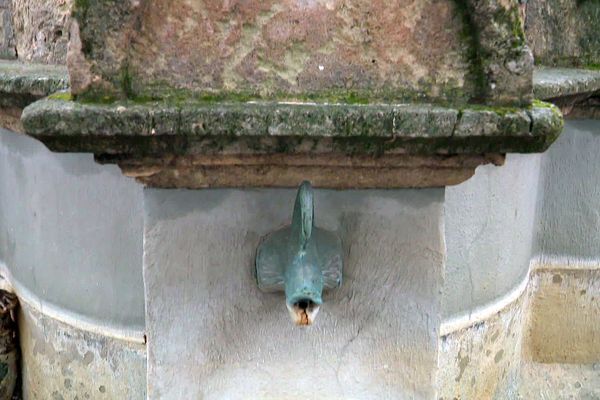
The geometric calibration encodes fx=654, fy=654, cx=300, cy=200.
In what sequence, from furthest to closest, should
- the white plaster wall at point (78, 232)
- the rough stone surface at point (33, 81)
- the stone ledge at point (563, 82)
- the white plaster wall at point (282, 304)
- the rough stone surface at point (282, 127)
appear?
the white plaster wall at point (78, 232), the stone ledge at point (563, 82), the rough stone surface at point (33, 81), the white plaster wall at point (282, 304), the rough stone surface at point (282, 127)

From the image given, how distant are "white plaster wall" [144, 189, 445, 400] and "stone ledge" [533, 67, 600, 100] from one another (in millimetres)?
695

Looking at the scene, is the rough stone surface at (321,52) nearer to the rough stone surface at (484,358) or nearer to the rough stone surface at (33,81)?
the rough stone surface at (33,81)

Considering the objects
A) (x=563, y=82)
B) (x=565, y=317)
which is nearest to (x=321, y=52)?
(x=563, y=82)

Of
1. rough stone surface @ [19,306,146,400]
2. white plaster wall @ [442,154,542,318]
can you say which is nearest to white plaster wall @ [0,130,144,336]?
rough stone surface @ [19,306,146,400]

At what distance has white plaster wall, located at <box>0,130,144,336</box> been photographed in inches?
88.4

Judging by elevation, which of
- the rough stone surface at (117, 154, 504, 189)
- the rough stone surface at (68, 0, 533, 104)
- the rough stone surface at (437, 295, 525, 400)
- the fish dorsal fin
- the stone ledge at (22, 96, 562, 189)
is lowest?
the rough stone surface at (437, 295, 525, 400)

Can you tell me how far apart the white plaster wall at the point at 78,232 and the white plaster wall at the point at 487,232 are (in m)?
1.14

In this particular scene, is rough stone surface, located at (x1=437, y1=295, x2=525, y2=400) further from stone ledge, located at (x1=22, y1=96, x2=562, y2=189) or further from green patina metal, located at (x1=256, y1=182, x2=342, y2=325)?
stone ledge, located at (x1=22, y1=96, x2=562, y2=189)

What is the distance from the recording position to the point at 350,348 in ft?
5.60

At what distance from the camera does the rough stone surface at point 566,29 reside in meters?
2.53

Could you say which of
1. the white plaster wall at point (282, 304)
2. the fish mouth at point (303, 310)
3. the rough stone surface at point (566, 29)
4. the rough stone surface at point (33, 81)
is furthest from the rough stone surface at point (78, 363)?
the rough stone surface at point (566, 29)

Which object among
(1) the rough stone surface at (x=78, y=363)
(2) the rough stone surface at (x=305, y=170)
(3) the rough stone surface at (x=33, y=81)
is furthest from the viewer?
(1) the rough stone surface at (x=78, y=363)

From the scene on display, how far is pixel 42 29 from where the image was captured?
2.20m

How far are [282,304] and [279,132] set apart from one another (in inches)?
22.1
